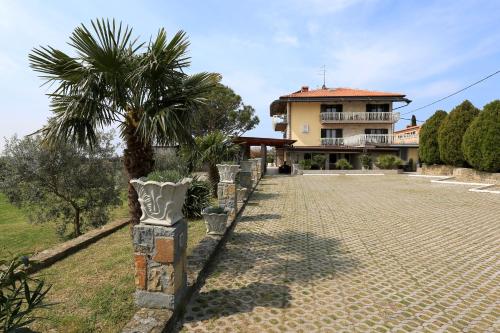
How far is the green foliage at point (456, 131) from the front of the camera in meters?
20.5

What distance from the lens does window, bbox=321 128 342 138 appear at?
33.5 meters

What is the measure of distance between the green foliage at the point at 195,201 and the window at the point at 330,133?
87.0ft

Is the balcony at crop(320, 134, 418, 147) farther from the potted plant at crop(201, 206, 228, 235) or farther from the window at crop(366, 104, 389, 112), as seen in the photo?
the potted plant at crop(201, 206, 228, 235)

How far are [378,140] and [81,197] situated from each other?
2773cm

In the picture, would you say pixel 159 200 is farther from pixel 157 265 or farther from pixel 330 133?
pixel 330 133

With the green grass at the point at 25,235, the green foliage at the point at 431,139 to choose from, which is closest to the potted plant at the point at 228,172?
the green grass at the point at 25,235

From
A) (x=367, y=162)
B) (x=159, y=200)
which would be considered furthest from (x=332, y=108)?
(x=159, y=200)

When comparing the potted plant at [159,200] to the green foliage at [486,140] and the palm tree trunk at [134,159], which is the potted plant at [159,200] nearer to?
the palm tree trunk at [134,159]

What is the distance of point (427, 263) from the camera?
5.02 m

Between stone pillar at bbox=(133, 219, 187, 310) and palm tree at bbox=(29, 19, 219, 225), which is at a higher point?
palm tree at bbox=(29, 19, 219, 225)

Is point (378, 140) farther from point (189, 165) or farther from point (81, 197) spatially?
point (81, 197)

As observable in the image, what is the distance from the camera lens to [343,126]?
109ft

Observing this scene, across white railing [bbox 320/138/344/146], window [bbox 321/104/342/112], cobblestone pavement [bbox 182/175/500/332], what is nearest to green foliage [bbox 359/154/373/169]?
white railing [bbox 320/138/344/146]

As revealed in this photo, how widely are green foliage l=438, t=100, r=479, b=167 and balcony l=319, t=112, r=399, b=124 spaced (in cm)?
1011
